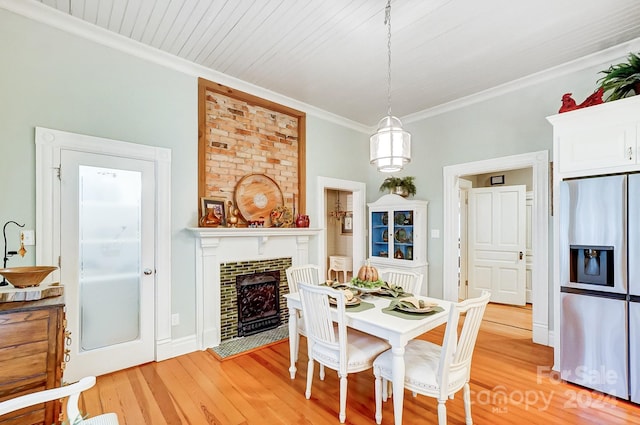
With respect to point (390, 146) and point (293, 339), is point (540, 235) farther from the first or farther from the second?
point (293, 339)

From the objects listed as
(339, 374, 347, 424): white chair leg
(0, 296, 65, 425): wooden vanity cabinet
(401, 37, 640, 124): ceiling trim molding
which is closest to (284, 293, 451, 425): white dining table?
(339, 374, 347, 424): white chair leg

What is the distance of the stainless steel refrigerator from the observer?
228cm

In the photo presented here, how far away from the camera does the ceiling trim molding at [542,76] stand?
9.43ft

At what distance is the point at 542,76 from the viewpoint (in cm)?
336

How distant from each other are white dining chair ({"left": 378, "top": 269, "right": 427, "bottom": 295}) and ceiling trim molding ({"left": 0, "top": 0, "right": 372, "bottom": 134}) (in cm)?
262

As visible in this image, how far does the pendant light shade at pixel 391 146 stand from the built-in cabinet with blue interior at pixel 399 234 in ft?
7.17

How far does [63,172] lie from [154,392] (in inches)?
77.5

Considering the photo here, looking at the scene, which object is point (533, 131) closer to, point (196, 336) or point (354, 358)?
point (354, 358)

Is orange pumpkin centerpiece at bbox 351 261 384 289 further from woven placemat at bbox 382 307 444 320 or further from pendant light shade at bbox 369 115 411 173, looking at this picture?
pendant light shade at bbox 369 115 411 173

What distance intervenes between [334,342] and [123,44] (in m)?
3.21

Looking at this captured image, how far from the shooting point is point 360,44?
279 centimetres

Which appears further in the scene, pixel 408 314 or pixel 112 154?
pixel 112 154

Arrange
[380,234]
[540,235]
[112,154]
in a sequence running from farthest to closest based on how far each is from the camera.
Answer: [380,234] → [540,235] → [112,154]

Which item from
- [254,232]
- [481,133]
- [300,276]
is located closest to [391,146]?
[300,276]
